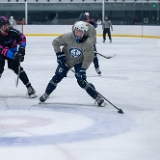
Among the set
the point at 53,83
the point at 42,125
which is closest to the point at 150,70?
the point at 53,83

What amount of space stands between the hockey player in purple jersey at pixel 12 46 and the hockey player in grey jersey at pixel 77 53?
24.0 inches

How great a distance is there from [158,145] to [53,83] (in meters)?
2.02

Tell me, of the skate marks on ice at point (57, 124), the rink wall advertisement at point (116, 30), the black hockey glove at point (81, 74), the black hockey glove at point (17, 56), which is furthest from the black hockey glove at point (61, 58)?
the rink wall advertisement at point (116, 30)

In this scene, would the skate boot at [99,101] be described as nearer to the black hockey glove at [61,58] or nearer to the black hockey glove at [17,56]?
the black hockey glove at [61,58]

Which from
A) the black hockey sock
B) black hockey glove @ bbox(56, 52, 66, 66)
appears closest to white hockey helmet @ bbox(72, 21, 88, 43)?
black hockey glove @ bbox(56, 52, 66, 66)

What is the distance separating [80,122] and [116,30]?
63.1 ft

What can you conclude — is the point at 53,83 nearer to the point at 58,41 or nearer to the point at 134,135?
the point at 58,41

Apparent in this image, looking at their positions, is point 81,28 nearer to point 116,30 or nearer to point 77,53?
point 77,53

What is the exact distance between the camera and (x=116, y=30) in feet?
76.9

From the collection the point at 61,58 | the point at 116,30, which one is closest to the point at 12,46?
the point at 61,58

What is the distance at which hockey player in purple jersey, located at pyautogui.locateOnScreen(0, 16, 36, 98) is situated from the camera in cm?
562

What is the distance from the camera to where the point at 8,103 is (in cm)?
559

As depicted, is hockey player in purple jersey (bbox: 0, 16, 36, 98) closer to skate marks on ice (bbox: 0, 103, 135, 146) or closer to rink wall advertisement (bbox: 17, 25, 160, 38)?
skate marks on ice (bbox: 0, 103, 135, 146)

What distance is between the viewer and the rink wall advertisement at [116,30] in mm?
22312
